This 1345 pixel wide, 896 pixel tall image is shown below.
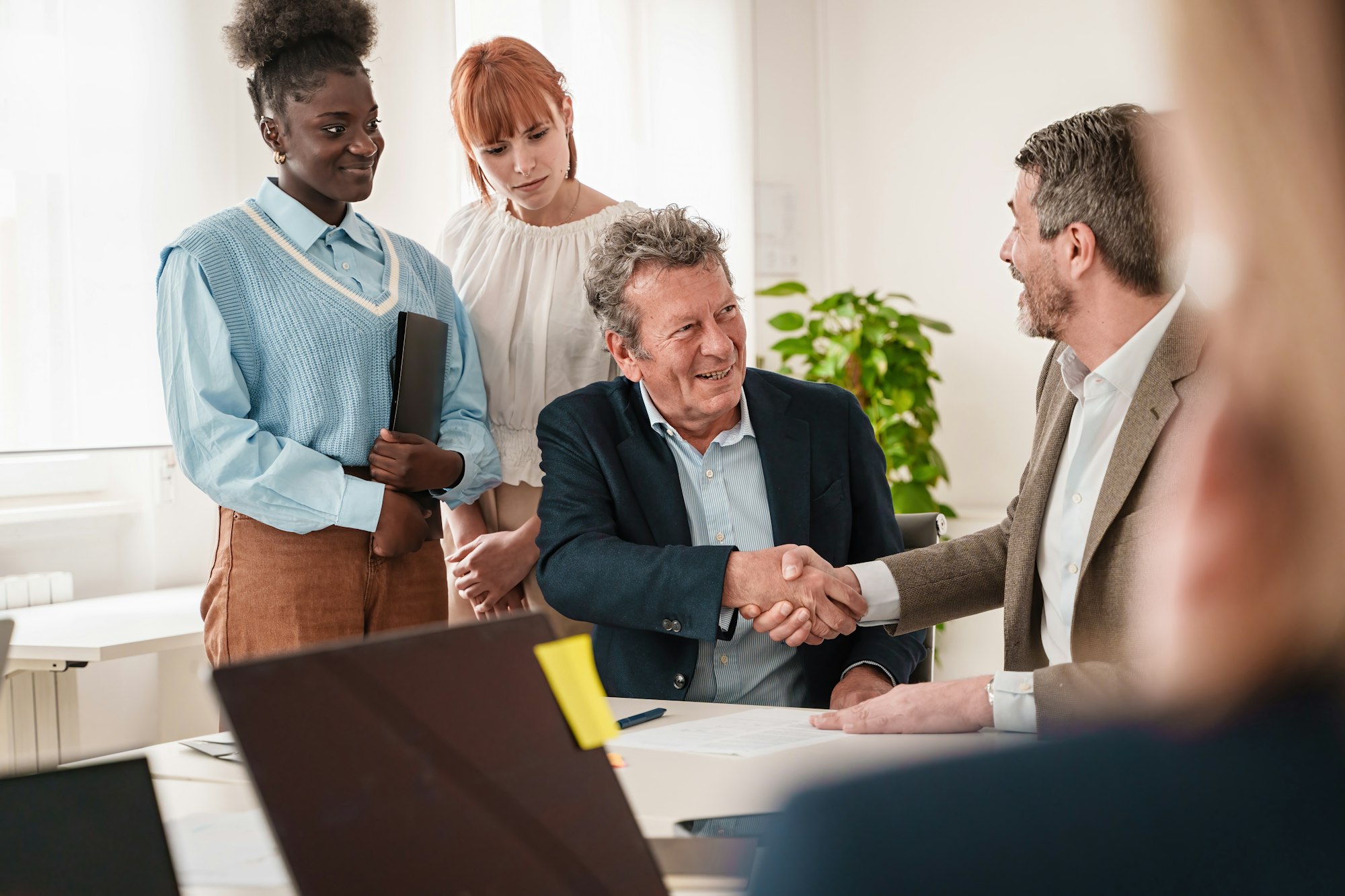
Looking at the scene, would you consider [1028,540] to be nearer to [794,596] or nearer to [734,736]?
[794,596]

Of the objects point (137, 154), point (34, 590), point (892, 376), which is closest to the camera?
point (34, 590)

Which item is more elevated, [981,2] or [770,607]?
[981,2]

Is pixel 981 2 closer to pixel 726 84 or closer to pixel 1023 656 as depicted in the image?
pixel 726 84

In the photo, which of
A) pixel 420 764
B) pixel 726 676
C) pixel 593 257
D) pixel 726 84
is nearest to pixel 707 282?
pixel 593 257

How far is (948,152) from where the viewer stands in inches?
173

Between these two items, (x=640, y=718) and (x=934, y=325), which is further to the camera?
(x=934, y=325)

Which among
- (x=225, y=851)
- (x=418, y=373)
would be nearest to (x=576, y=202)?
(x=418, y=373)

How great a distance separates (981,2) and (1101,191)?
9.96ft

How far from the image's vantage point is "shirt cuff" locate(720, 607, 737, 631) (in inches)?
70.0

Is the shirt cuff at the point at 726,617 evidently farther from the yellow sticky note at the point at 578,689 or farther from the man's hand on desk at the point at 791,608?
the yellow sticky note at the point at 578,689

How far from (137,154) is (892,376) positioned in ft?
8.37

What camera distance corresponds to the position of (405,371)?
2.01 metres

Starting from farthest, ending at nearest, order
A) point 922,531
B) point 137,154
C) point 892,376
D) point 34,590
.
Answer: point 892,376
point 137,154
point 34,590
point 922,531

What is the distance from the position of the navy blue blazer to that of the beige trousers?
0.39 meters
